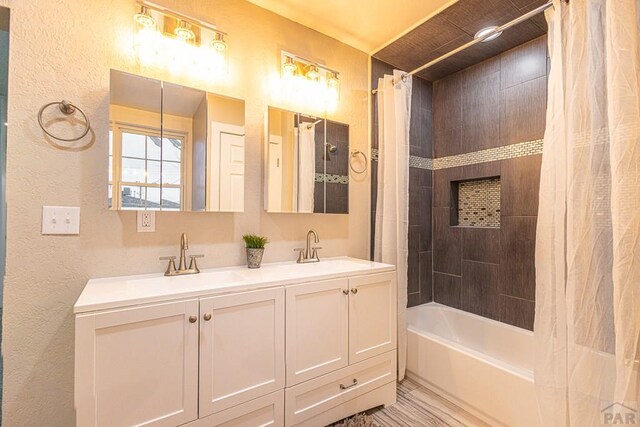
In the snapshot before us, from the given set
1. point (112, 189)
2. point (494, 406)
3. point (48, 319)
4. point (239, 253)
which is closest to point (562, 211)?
point (494, 406)

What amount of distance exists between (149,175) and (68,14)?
798mm

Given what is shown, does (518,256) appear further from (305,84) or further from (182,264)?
(182,264)

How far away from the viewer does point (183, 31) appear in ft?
5.27

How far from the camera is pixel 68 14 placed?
4.50ft

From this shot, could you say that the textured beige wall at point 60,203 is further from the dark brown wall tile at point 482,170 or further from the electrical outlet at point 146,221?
the dark brown wall tile at point 482,170

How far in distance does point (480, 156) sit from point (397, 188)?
2.95 feet

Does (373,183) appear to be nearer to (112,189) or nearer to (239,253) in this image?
(239,253)

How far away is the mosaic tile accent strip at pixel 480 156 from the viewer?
85.9 inches

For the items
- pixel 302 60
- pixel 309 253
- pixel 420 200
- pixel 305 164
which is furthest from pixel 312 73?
pixel 420 200

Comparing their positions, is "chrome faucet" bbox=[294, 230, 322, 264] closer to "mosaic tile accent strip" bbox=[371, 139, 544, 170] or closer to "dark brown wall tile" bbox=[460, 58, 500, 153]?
"mosaic tile accent strip" bbox=[371, 139, 544, 170]

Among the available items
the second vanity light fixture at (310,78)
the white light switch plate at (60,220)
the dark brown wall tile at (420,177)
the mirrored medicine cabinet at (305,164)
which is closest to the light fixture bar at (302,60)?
the second vanity light fixture at (310,78)

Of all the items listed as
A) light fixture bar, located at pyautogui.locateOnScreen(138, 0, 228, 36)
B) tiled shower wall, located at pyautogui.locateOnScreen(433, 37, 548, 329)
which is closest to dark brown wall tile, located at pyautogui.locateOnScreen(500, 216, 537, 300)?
tiled shower wall, located at pyautogui.locateOnScreen(433, 37, 548, 329)

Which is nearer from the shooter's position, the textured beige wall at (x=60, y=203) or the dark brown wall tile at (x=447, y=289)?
the textured beige wall at (x=60, y=203)

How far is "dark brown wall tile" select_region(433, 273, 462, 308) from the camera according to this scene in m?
2.66
